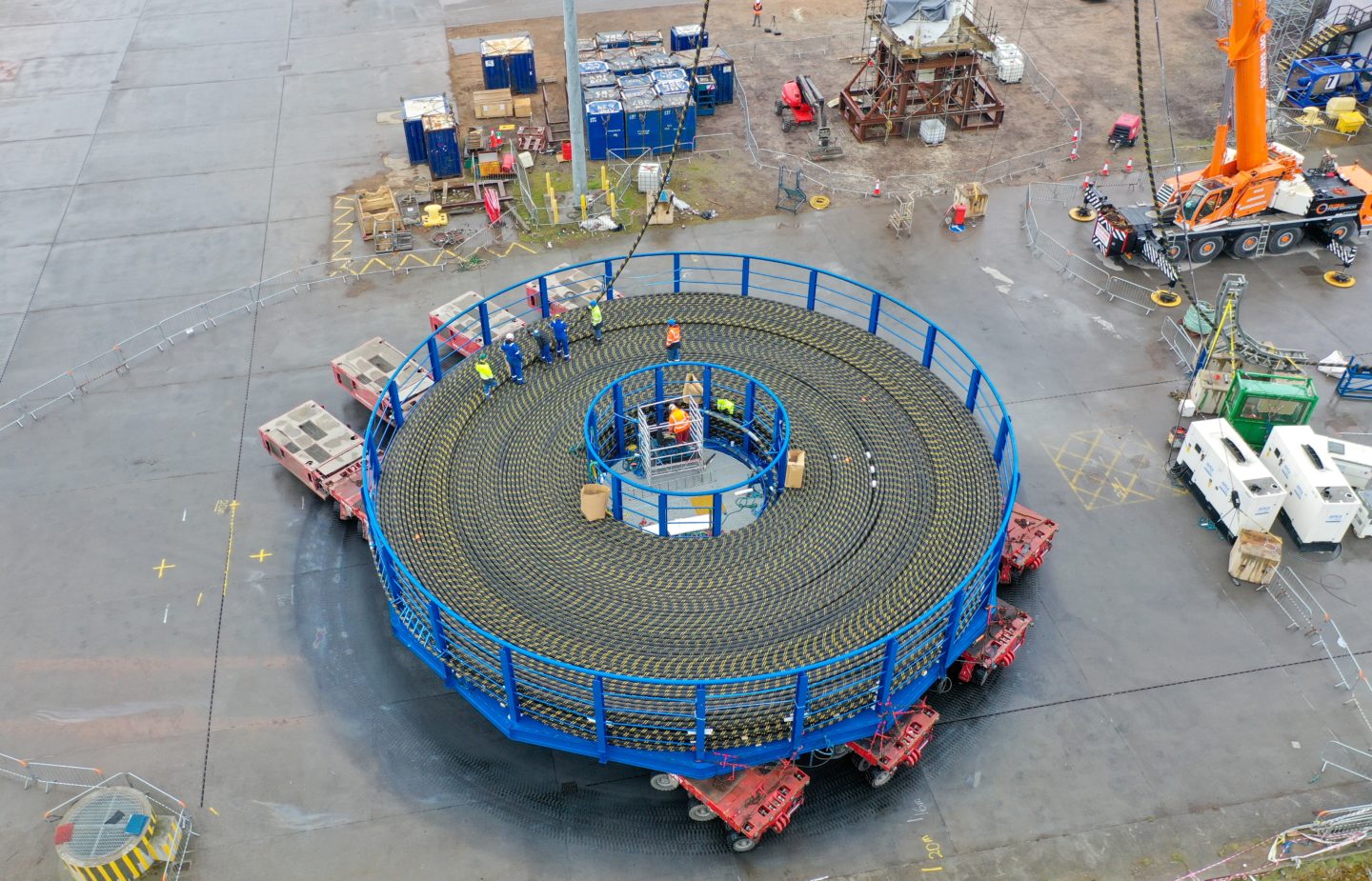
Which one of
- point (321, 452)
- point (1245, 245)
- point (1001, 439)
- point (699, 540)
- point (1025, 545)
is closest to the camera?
point (699, 540)

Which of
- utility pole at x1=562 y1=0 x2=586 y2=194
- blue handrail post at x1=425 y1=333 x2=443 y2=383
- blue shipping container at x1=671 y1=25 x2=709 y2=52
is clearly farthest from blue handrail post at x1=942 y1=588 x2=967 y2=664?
blue shipping container at x1=671 y1=25 x2=709 y2=52

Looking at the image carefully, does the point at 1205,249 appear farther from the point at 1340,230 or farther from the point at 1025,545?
the point at 1025,545

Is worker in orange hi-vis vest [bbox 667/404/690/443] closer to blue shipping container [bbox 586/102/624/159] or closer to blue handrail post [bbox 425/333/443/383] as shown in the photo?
blue handrail post [bbox 425/333/443/383]

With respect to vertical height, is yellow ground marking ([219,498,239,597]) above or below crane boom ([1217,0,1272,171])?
below

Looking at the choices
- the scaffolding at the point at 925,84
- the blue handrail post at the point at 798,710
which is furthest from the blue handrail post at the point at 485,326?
the scaffolding at the point at 925,84

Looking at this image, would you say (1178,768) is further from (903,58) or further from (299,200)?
(299,200)

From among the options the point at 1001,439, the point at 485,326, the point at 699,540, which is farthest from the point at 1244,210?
the point at 485,326
